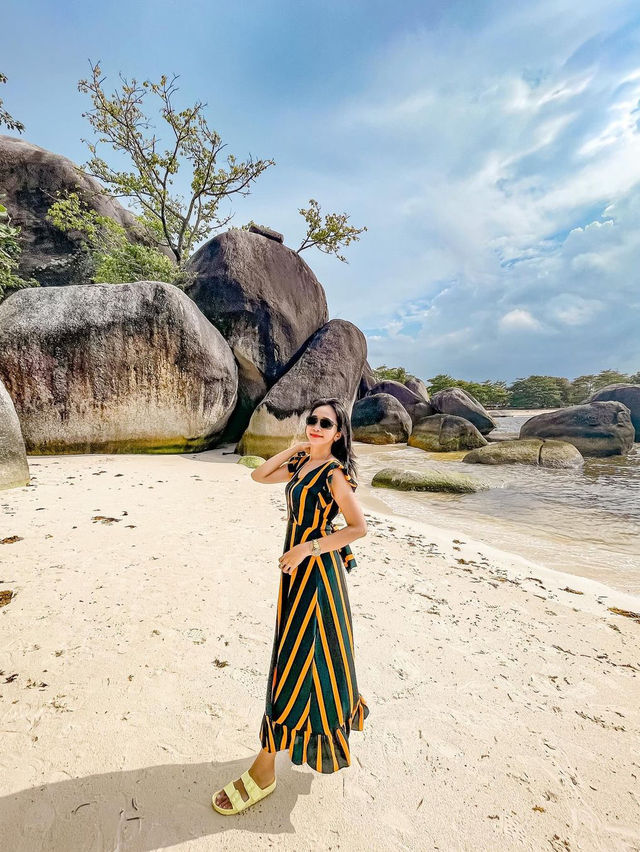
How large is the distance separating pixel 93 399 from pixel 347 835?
8669 millimetres

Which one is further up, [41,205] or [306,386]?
[41,205]

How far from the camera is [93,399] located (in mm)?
8039

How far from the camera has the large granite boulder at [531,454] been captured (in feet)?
38.7

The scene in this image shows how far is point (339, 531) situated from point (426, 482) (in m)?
7.33

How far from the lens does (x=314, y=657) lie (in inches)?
59.2

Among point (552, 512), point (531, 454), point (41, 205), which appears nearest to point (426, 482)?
point (552, 512)

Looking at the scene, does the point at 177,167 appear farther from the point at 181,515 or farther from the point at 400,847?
the point at 400,847

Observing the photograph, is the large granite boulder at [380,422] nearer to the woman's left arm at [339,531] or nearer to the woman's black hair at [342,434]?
the woman's black hair at [342,434]

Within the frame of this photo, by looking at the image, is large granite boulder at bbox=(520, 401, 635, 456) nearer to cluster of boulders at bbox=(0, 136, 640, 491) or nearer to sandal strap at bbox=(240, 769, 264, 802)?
cluster of boulders at bbox=(0, 136, 640, 491)

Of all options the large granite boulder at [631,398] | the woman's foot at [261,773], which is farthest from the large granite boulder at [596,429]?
the woman's foot at [261,773]

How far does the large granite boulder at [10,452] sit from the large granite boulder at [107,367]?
8.74 feet

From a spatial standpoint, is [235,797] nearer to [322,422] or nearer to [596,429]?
[322,422]

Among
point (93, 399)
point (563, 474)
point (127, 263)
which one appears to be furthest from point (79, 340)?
point (563, 474)

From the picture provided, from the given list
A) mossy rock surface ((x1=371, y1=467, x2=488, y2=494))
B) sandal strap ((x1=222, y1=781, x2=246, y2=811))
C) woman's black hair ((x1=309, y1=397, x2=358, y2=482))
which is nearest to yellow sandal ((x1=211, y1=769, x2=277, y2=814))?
sandal strap ((x1=222, y1=781, x2=246, y2=811))
